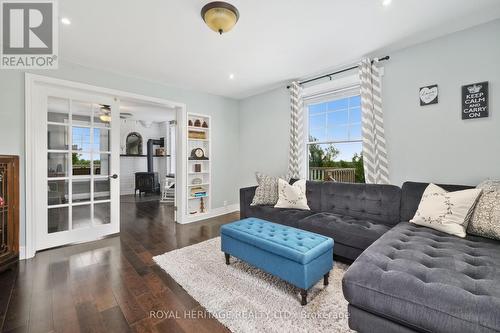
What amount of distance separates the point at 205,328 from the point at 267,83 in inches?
Result: 144

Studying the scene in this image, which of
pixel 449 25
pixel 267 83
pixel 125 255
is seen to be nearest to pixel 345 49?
pixel 449 25

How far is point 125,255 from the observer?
2709 millimetres

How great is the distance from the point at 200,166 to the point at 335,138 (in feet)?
8.69

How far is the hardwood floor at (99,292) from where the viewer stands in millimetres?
1579

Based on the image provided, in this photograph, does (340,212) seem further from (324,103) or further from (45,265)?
(45,265)

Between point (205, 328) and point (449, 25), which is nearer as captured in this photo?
point (205, 328)

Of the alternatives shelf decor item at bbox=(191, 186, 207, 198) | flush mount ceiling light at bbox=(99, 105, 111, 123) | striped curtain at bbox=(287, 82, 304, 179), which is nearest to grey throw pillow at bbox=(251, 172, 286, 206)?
striped curtain at bbox=(287, 82, 304, 179)

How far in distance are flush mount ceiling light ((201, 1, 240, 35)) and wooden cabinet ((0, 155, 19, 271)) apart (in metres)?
2.61

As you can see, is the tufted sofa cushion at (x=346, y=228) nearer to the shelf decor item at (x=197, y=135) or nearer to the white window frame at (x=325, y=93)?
the white window frame at (x=325, y=93)

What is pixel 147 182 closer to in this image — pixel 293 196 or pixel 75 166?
pixel 75 166

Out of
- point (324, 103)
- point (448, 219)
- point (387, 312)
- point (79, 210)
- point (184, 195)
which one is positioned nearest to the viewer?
point (387, 312)

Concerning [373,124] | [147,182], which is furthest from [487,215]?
[147,182]

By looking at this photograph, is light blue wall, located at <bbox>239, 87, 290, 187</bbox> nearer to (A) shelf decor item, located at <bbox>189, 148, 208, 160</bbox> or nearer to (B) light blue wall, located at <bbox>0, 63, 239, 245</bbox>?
(B) light blue wall, located at <bbox>0, 63, 239, 245</bbox>

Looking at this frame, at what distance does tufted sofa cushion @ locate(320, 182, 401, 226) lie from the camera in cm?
254
